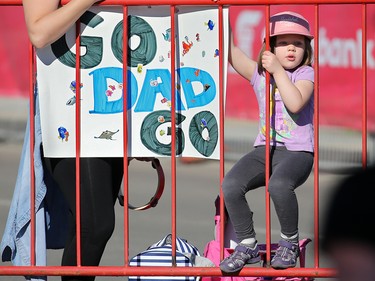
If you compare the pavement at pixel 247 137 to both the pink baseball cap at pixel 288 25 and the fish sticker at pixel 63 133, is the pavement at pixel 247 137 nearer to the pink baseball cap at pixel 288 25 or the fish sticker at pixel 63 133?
the pink baseball cap at pixel 288 25

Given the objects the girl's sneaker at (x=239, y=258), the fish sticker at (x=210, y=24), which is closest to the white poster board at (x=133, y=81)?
the fish sticker at (x=210, y=24)

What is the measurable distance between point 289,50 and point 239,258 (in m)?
0.85

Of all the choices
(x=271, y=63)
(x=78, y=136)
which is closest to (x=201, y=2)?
(x=271, y=63)

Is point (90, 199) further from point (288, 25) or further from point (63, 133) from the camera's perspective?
point (288, 25)

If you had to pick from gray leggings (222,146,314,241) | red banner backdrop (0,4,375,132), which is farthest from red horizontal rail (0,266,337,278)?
red banner backdrop (0,4,375,132)

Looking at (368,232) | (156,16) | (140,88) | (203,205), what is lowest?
(203,205)

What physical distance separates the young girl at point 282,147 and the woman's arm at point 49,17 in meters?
0.67

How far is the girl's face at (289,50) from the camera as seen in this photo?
436 cm

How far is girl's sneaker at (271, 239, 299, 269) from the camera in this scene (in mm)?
4203

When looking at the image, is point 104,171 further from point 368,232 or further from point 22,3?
point 368,232

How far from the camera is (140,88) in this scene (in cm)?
427

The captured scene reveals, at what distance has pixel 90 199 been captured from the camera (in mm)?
4246

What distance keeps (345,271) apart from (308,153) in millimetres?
2520

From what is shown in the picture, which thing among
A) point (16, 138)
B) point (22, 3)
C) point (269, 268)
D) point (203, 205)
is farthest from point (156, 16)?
point (16, 138)
